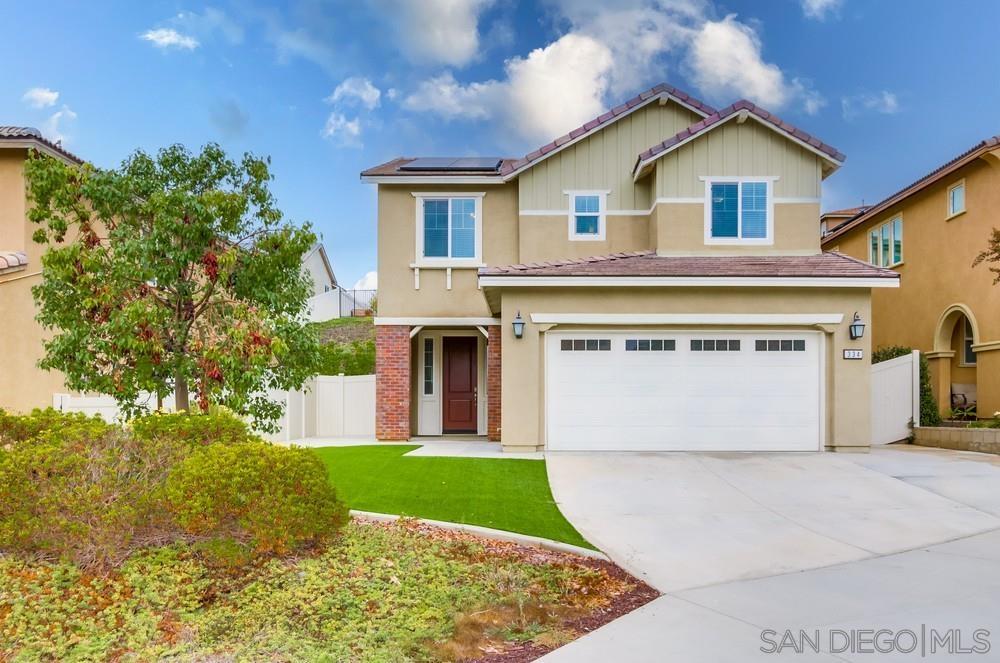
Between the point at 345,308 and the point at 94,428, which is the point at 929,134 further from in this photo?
the point at 345,308

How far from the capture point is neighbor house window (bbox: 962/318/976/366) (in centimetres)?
1753

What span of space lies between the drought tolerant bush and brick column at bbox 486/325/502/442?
911 cm

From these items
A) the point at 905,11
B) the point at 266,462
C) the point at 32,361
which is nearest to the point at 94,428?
the point at 266,462

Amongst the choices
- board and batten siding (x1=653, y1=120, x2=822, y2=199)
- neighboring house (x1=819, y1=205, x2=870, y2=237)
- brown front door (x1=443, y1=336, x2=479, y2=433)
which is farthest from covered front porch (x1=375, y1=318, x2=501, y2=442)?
neighboring house (x1=819, y1=205, x2=870, y2=237)

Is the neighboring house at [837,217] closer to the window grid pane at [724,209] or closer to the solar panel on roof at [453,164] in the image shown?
the window grid pane at [724,209]

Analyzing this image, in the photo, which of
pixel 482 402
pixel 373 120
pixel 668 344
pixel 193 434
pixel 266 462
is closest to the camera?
pixel 266 462

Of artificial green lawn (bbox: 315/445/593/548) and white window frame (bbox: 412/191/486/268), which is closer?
artificial green lawn (bbox: 315/445/593/548)

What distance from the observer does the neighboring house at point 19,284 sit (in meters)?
13.2

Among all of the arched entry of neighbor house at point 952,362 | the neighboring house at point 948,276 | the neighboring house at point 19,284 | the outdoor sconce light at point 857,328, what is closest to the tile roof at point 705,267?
the outdoor sconce light at point 857,328

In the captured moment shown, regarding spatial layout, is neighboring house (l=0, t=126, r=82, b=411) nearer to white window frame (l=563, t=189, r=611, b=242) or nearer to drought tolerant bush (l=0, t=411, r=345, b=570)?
drought tolerant bush (l=0, t=411, r=345, b=570)

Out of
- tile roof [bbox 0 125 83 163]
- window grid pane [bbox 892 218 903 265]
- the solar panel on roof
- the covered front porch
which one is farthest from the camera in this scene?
window grid pane [bbox 892 218 903 265]

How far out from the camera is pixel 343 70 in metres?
17.5

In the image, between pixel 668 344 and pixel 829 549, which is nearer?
pixel 829 549

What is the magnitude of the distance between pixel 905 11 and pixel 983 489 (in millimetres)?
13362
